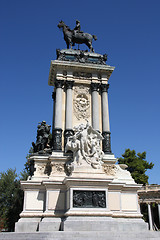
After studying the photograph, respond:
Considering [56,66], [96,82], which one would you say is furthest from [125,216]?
[56,66]

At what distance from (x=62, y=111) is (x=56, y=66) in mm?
3599

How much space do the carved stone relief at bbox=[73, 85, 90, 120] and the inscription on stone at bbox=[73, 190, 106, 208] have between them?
6.16 m

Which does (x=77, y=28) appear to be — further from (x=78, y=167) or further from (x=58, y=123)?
(x=78, y=167)

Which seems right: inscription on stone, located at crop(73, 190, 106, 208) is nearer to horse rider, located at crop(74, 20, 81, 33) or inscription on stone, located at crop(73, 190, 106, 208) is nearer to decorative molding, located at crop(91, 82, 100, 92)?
decorative molding, located at crop(91, 82, 100, 92)

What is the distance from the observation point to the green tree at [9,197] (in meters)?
30.4

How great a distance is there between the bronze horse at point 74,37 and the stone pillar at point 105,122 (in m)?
4.36

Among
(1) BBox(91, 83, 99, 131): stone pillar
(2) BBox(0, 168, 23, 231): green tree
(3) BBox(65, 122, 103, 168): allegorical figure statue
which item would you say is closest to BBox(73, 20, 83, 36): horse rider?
(1) BBox(91, 83, 99, 131): stone pillar

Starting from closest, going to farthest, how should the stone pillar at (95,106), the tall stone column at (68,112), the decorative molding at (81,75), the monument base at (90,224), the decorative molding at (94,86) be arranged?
the monument base at (90,224) → the tall stone column at (68,112) → the stone pillar at (95,106) → the decorative molding at (94,86) → the decorative molding at (81,75)

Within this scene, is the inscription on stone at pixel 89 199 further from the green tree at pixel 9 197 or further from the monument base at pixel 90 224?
the green tree at pixel 9 197

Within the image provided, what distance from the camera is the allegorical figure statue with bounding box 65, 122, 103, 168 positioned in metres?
15.9

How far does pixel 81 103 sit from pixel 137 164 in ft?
79.0

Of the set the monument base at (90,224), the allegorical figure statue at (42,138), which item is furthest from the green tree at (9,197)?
the monument base at (90,224)

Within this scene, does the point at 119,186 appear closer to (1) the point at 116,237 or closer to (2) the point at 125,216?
(2) the point at 125,216

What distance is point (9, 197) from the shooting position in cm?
3325
